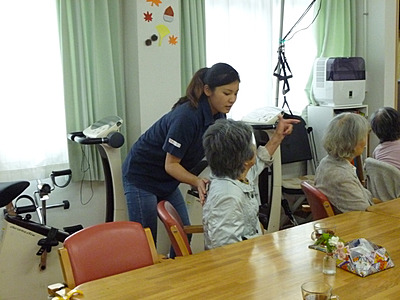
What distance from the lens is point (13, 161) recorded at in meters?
3.48

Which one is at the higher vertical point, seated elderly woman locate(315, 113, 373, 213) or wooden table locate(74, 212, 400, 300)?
seated elderly woman locate(315, 113, 373, 213)

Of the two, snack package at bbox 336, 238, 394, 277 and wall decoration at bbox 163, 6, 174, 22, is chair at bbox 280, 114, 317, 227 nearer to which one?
wall decoration at bbox 163, 6, 174, 22

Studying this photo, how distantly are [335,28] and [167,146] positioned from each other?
3024 millimetres

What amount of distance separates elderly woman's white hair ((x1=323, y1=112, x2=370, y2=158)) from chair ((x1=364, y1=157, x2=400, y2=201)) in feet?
1.56

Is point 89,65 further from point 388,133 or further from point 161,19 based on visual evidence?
point 388,133

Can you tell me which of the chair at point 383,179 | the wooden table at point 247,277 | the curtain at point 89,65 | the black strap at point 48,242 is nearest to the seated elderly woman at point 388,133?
the chair at point 383,179

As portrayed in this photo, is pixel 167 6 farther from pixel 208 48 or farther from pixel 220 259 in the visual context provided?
pixel 220 259

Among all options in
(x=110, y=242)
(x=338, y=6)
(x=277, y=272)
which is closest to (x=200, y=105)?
(x=110, y=242)

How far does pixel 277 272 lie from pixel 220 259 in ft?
0.76

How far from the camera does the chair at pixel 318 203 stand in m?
2.68

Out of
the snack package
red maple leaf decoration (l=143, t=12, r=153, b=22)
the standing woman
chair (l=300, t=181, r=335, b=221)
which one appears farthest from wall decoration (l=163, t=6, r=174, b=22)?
the snack package

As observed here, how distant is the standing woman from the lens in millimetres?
2711

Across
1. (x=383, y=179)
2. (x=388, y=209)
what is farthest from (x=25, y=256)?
(x=383, y=179)

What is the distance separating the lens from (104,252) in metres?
2.01
